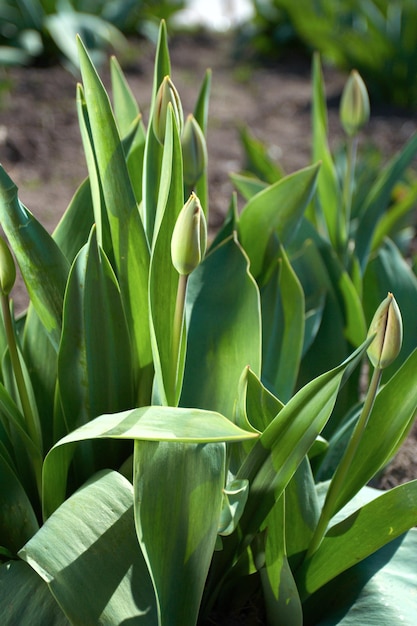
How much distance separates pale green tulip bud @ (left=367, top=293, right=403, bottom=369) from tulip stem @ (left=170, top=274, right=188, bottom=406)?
224 mm

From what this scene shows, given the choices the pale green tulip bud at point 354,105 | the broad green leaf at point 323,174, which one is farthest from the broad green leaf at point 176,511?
the broad green leaf at point 323,174

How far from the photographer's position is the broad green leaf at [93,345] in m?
1.13

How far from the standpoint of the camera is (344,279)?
5.32ft

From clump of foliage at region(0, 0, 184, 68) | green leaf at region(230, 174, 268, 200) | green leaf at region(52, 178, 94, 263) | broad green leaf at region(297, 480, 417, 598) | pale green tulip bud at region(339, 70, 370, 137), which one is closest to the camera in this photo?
broad green leaf at region(297, 480, 417, 598)

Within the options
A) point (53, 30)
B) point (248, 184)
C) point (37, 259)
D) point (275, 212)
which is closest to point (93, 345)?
point (37, 259)

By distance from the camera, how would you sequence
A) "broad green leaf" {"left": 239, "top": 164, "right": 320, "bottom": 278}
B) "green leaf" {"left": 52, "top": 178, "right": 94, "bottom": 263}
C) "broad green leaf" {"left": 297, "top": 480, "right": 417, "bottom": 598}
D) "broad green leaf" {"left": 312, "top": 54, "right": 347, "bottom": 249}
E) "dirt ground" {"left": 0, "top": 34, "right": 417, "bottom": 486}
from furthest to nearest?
1. "dirt ground" {"left": 0, "top": 34, "right": 417, "bottom": 486}
2. "broad green leaf" {"left": 312, "top": 54, "right": 347, "bottom": 249}
3. "broad green leaf" {"left": 239, "top": 164, "right": 320, "bottom": 278}
4. "green leaf" {"left": 52, "top": 178, "right": 94, "bottom": 263}
5. "broad green leaf" {"left": 297, "top": 480, "right": 417, "bottom": 598}

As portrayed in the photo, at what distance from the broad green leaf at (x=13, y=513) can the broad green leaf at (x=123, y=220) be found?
0.75 feet

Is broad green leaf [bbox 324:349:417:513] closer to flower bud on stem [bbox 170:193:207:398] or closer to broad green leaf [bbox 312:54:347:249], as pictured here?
flower bud on stem [bbox 170:193:207:398]

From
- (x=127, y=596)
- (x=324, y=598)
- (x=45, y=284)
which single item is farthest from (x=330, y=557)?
(x=45, y=284)

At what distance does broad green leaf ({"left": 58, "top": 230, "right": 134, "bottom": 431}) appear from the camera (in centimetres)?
113

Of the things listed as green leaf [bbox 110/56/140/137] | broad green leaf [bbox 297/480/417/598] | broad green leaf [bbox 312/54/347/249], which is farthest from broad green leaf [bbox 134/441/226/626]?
broad green leaf [bbox 312/54/347/249]

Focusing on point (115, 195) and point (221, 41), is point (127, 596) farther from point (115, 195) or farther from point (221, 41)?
point (221, 41)

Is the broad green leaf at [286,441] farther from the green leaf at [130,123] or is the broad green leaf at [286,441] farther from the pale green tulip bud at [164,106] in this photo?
the green leaf at [130,123]

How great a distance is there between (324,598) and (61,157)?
101 inches
